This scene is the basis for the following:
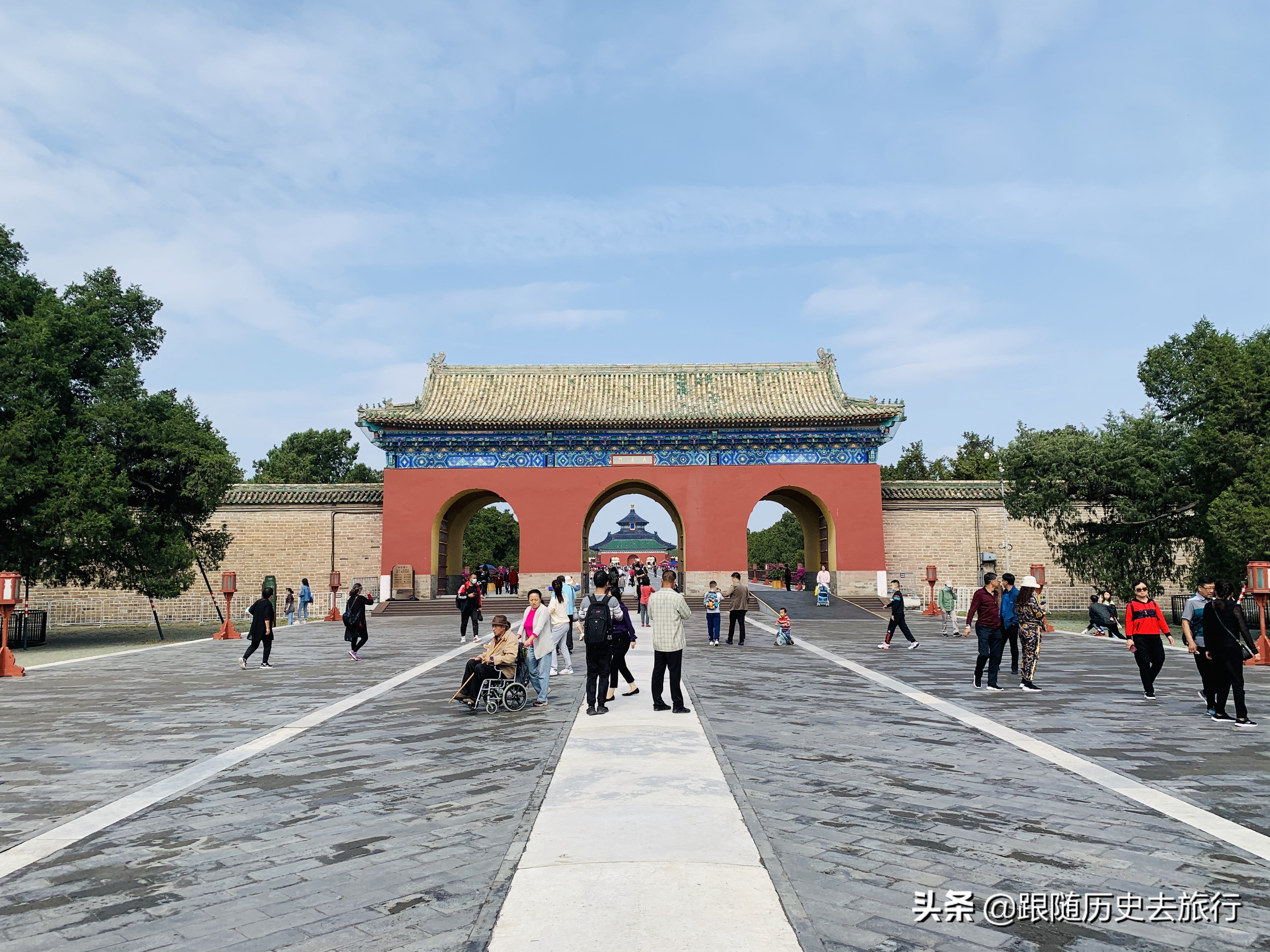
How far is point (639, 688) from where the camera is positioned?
9.30m

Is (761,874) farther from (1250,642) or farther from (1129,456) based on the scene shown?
Answer: (1129,456)

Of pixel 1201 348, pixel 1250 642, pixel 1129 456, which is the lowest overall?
pixel 1250 642

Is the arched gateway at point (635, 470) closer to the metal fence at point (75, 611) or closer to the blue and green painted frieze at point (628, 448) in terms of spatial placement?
the blue and green painted frieze at point (628, 448)

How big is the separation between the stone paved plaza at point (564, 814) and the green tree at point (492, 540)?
3622 centimetres

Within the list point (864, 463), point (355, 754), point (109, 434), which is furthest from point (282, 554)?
point (355, 754)

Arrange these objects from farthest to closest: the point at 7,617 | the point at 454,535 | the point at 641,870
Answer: the point at 454,535
the point at 7,617
the point at 641,870

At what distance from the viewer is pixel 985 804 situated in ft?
15.9

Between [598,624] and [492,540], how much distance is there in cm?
3958

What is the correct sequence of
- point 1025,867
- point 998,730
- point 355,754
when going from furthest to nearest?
point 998,730
point 355,754
point 1025,867

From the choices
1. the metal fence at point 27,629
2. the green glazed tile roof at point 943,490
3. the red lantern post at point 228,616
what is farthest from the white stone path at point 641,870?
the green glazed tile roof at point 943,490

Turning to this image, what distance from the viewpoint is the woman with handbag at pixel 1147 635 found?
886 centimetres

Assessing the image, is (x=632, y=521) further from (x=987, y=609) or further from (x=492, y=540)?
(x=987, y=609)

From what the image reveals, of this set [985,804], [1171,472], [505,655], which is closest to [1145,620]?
[985,804]

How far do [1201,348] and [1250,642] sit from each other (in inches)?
598
